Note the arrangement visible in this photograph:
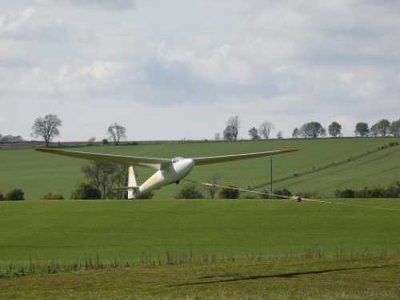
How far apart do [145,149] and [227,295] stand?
198 ft

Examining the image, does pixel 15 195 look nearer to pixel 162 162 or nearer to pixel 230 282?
pixel 230 282

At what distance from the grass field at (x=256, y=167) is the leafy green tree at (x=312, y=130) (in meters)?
32.5

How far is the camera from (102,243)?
149 ft

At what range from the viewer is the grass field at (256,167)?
73.7 meters

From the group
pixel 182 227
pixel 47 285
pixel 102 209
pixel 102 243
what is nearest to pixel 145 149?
pixel 102 209

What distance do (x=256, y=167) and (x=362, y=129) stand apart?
50.9m

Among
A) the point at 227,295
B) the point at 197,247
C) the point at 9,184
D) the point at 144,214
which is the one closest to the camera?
the point at 227,295

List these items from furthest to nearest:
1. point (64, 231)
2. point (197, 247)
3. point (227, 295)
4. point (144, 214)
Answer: point (144, 214), point (64, 231), point (197, 247), point (227, 295)

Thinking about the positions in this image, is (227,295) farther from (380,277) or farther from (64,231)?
(64,231)

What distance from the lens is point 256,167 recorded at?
83750 mm

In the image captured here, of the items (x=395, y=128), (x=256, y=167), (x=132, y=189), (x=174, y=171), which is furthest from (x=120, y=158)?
(x=395, y=128)

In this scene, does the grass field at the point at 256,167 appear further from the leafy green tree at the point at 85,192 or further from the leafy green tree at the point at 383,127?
the leafy green tree at the point at 383,127

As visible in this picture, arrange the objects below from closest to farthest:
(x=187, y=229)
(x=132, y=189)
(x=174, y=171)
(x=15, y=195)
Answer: (x=174, y=171)
(x=132, y=189)
(x=187, y=229)
(x=15, y=195)

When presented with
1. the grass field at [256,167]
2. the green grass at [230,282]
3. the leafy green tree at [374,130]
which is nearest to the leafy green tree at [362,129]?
the leafy green tree at [374,130]
